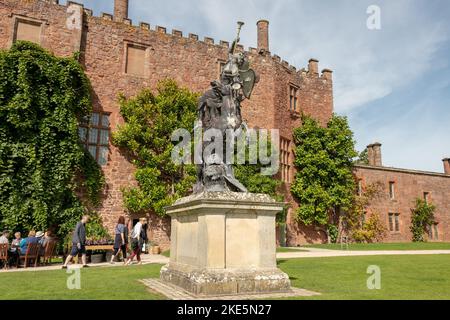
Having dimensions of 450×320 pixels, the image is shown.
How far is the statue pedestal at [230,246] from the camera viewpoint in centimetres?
546

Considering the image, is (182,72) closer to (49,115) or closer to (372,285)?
(49,115)

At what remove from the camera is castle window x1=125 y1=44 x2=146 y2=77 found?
19.7 meters

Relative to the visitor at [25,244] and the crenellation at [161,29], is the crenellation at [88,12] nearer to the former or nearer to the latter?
the crenellation at [161,29]

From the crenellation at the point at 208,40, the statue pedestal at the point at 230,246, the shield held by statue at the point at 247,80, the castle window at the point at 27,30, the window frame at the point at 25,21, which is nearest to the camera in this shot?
the statue pedestal at the point at 230,246

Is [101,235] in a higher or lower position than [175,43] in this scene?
lower

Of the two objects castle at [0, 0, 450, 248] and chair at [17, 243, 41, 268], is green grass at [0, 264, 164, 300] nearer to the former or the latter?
chair at [17, 243, 41, 268]

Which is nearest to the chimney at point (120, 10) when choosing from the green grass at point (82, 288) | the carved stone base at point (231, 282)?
the green grass at point (82, 288)

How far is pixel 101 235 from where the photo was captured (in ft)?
54.3

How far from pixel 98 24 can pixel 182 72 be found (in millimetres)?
4910

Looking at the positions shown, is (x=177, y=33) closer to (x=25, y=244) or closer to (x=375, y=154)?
(x=25, y=244)

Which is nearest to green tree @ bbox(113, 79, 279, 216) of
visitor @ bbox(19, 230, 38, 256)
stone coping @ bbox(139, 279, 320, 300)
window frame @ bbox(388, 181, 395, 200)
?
visitor @ bbox(19, 230, 38, 256)

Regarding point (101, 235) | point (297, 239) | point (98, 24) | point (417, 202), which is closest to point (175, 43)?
point (98, 24)

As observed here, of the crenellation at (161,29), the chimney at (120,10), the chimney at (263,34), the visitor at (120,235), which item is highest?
the chimney at (263,34)

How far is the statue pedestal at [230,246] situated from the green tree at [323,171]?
1822cm
